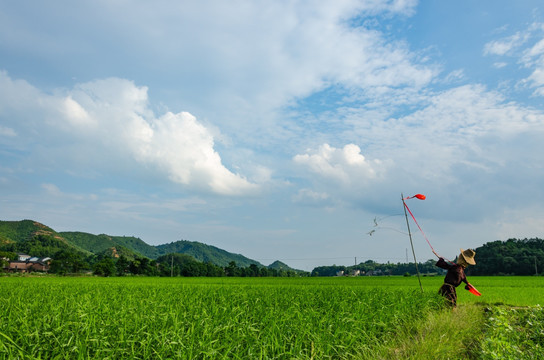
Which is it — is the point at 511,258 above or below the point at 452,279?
above

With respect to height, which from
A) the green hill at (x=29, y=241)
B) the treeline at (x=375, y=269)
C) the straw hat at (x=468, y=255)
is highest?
the green hill at (x=29, y=241)

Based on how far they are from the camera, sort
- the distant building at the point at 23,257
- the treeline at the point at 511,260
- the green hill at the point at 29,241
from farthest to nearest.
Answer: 1. the green hill at the point at 29,241
2. the distant building at the point at 23,257
3. the treeline at the point at 511,260

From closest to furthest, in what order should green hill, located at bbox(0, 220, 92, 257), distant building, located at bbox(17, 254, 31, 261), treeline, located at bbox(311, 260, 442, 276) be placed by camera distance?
treeline, located at bbox(311, 260, 442, 276) < distant building, located at bbox(17, 254, 31, 261) < green hill, located at bbox(0, 220, 92, 257)

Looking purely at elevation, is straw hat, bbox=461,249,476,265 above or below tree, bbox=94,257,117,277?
above

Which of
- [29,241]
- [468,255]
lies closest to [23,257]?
[29,241]

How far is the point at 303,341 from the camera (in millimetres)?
4137

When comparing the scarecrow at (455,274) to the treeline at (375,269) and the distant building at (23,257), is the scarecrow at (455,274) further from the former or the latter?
the distant building at (23,257)

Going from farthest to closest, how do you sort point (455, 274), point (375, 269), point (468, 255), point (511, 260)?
point (375, 269)
point (511, 260)
point (455, 274)
point (468, 255)

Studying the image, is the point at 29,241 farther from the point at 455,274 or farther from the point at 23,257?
the point at 455,274

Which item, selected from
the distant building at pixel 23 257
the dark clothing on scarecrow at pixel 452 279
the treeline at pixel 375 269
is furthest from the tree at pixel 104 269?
the distant building at pixel 23 257

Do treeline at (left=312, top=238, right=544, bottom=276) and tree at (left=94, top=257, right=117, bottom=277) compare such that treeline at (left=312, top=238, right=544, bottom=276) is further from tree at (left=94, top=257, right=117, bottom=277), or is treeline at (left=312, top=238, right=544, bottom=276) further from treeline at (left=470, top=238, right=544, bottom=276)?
tree at (left=94, top=257, right=117, bottom=277)

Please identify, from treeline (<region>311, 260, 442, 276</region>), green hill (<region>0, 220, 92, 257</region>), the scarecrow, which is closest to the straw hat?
the scarecrow

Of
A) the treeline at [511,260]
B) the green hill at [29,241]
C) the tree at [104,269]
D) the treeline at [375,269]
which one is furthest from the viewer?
the green hill at [29,241]

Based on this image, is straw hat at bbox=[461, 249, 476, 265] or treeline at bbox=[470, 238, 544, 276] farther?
treeline at bbox=[470, 238, 544, 276]
